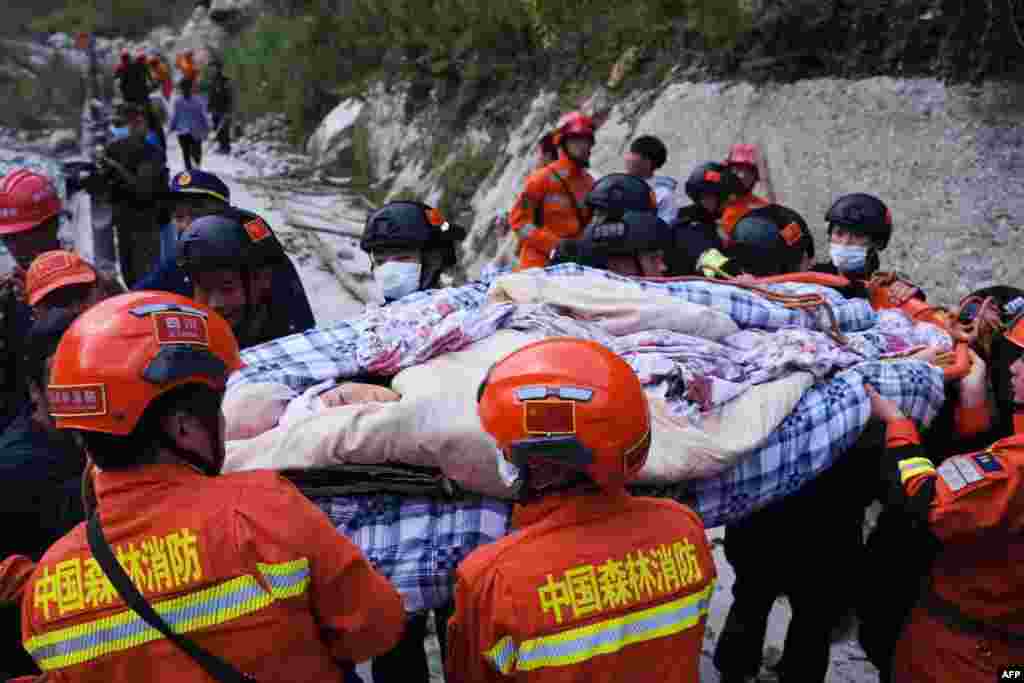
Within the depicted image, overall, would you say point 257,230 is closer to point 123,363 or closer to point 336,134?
point 123,363

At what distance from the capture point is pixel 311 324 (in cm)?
368

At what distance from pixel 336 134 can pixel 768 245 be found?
13081 millimetres

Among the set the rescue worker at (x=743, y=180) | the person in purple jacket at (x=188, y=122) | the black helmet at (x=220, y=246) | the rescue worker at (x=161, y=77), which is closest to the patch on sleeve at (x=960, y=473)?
the black helmet at (x=220, y=246)

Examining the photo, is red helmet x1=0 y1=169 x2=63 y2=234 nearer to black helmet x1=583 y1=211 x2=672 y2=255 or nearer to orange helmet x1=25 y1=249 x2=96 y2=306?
orange helmet x1=25 y1=249 x2=96 y2=306

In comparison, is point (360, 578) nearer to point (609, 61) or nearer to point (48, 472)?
point (48, 472)

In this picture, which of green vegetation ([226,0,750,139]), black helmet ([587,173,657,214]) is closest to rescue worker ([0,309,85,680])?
black helmet ([587,173,657,214])

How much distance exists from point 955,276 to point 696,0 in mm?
4166

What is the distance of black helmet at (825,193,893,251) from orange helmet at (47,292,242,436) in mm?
Answer: 2891

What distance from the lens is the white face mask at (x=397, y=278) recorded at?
295 cm

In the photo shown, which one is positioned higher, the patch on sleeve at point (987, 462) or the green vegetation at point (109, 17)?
the green vegetation at point (109, 17)

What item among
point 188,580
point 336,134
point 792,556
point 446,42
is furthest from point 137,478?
point 336,134

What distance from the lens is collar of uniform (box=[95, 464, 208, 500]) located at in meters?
1.62

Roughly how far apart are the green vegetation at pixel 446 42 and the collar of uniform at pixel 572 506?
7.24m

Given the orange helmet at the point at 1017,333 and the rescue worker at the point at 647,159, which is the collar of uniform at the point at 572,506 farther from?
the rescue worker at the point at 647,159
